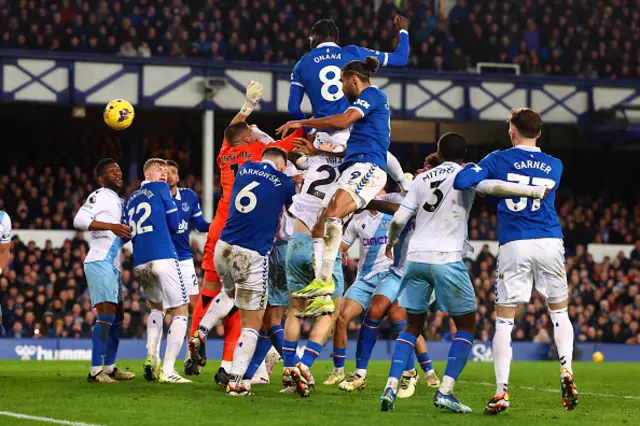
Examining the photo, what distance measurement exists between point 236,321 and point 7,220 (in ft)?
9.99


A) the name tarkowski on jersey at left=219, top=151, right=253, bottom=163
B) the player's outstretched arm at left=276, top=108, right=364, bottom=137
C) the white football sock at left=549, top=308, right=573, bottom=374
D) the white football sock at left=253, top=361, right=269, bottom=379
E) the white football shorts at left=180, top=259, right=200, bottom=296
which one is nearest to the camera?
the white football sock at left=549, top=308, right=573, bottom=374

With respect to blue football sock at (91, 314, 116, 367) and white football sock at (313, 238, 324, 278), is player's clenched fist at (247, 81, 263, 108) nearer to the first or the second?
white football sock at (313, 238, 324, 278)

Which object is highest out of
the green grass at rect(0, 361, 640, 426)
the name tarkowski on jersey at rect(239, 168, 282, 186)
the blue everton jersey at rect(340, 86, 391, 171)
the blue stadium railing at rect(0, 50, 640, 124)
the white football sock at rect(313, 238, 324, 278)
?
the blue stadium railing at rect(0, 50, 640, 124)

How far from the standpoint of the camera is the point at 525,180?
941 cm

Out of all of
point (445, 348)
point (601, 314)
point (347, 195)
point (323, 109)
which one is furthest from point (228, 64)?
point (347, 195)

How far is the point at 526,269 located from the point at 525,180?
0.77 meters

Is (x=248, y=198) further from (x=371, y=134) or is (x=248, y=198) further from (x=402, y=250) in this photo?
(x=402, y=250)

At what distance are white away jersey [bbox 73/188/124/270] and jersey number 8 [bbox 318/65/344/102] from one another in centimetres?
265

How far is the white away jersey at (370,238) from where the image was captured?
41.6ft

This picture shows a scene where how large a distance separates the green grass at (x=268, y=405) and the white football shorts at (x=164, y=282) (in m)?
0.92

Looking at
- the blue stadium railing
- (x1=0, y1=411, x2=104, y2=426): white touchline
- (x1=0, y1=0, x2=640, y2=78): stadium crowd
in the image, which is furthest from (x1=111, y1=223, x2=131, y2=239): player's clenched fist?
(x1=0, y1=0, x2=640, y2=78): stadium crowd

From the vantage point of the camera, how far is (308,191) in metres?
11.2

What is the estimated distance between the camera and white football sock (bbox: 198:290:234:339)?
1134 cm

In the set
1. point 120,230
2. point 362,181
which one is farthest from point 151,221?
point 362,181
